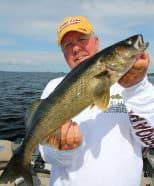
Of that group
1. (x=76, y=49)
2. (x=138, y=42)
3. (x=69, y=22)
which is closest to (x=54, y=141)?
(x=76, y=49)

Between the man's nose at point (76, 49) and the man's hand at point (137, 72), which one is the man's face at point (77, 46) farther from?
the man's hand at point (137, 72)

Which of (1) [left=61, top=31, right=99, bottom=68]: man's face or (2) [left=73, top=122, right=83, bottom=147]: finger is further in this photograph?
(1) [left=61, top=31, right=99, bottom=68]: man's face

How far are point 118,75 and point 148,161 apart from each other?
5.65 meters

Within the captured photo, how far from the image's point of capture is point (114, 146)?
4.02m

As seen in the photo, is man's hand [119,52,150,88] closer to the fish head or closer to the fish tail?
the fish head

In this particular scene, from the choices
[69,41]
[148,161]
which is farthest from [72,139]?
[148,161]

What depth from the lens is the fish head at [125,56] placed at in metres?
3.72

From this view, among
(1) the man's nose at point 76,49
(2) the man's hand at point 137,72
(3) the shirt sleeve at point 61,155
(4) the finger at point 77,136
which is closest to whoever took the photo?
(2) the man's hand at point 137,72

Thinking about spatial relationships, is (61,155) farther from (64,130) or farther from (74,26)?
(74,26)

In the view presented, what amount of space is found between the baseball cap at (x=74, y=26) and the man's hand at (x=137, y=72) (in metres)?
0.98

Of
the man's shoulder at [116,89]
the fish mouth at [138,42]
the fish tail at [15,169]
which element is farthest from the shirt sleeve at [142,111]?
the fish tail at [15,169]

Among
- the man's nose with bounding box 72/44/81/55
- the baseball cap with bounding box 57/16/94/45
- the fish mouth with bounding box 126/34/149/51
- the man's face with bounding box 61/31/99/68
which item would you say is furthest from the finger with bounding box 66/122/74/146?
the baseball cap with bounding box 57/16/94/45

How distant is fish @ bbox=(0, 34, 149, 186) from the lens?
375 centimetres

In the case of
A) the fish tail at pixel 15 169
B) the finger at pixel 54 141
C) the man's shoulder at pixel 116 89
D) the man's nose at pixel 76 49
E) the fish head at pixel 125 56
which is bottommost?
the fish tail at pixel 15 169
